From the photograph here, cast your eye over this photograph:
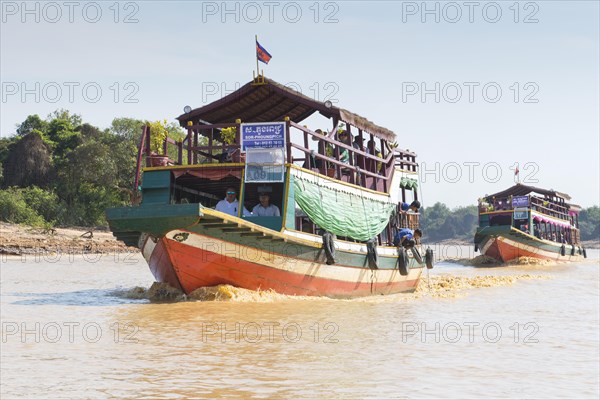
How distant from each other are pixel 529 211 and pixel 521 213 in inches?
15.1

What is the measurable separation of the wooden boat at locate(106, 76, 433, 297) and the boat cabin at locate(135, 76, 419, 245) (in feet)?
0.07

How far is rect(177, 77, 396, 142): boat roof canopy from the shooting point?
13.9 meters

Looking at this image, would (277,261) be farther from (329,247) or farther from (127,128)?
(127,128)

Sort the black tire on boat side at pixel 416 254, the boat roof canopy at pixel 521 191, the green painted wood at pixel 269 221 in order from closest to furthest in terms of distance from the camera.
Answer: the green painted wood at pixel 269 221, the black tire on boat side at pixel 416 254, the boat roof canopy at pixel 521 191

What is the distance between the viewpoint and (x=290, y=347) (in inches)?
317

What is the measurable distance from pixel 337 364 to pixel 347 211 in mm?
7359

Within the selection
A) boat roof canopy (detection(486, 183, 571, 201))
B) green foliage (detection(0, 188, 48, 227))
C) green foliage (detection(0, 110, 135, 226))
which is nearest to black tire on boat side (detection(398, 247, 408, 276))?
boat roof canopy (detection(486, 183, 571, 201))

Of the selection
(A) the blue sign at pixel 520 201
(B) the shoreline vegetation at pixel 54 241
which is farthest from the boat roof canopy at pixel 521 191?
(B) the shoreline vegetation at pixel 54 241

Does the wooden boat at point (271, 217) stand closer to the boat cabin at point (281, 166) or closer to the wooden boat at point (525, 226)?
the boat cabin at point (281, 166)

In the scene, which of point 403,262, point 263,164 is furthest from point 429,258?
point 263,164

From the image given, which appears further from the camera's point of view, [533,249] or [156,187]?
[533,249]

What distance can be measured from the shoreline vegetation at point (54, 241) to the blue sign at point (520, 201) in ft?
10.9

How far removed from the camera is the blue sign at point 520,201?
33844 millimetres

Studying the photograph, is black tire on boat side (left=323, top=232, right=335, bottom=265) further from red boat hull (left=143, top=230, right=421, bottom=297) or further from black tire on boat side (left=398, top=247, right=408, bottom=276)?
black tire on boat side (left=398, top=247, right=408, bottom=276)
